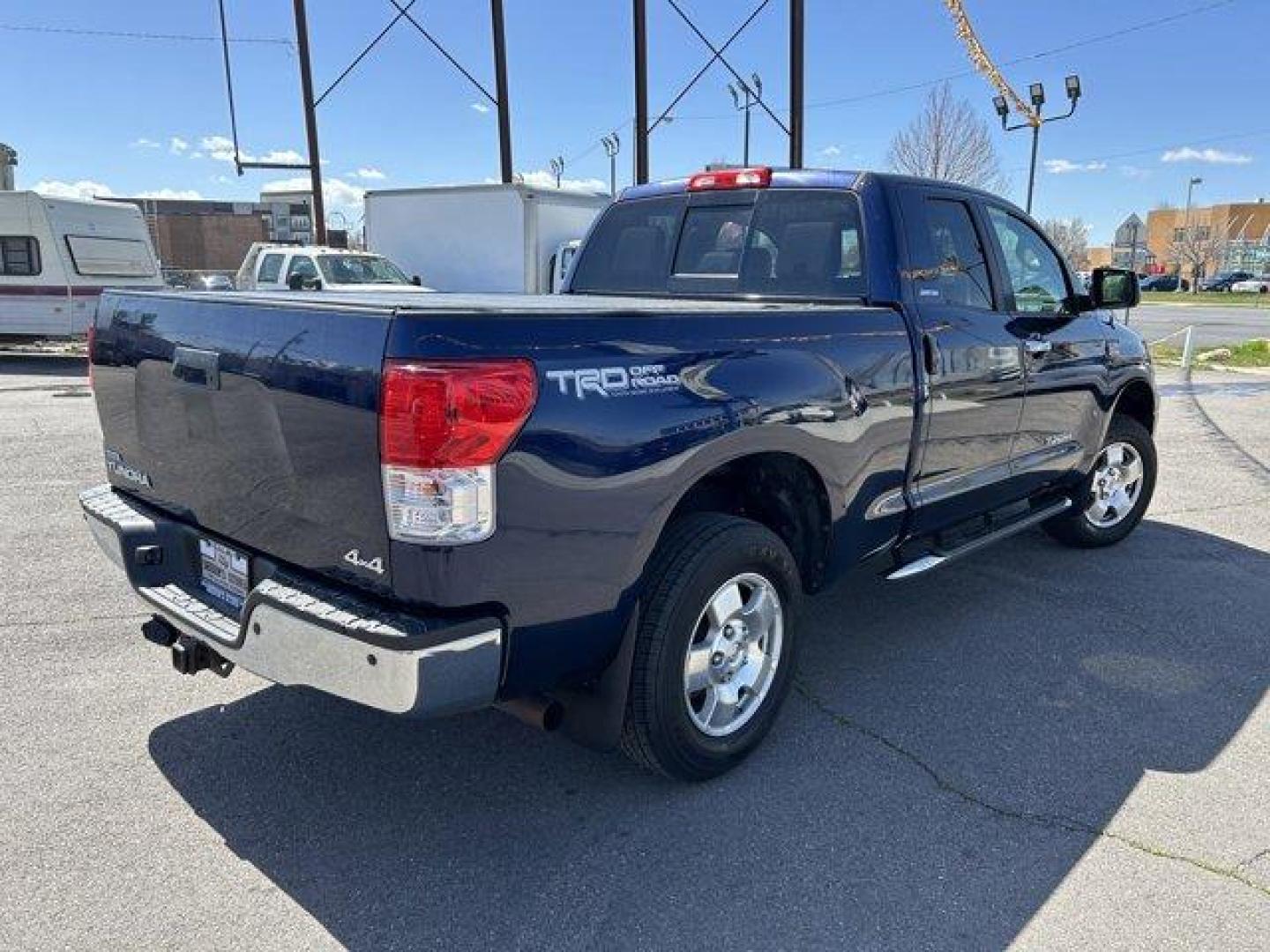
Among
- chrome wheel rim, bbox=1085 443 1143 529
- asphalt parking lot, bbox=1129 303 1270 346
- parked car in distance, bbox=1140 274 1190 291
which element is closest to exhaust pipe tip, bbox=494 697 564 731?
chrome wheel rim, bbox=1085 443 1143 529

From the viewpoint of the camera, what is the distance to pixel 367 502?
2.35 metres

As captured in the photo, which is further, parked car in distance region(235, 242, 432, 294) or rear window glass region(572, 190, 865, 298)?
parked car in distance region(235, 242, 432, 294)

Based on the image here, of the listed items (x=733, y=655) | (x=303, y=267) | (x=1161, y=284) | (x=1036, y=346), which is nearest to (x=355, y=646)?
(x=733, y=655)

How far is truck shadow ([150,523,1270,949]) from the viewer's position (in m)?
2.50

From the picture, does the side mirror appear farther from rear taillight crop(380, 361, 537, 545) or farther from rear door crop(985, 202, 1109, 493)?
rear taillight crop(380, 361, 537, 545)

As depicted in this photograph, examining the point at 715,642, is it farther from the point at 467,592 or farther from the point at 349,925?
the point at 349,925

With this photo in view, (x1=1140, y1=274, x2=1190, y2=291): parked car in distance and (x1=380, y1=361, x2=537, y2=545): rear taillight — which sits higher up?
(x1=380, y1=361, x2=537, y2=545): rear taillight

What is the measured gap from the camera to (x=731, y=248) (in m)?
4.27

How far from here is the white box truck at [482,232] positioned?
16.4m

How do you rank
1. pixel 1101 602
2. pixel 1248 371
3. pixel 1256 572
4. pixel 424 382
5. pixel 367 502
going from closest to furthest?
pixel 424 382
pixel 367 502
pixel 1101 602
pixel 1256 572
pixel 1248 371

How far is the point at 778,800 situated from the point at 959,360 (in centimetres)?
199

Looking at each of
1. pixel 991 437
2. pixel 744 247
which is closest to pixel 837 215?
pixel 744 247

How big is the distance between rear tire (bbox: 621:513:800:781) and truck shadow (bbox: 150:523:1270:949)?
18 centimetres

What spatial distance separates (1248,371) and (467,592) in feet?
59.4
